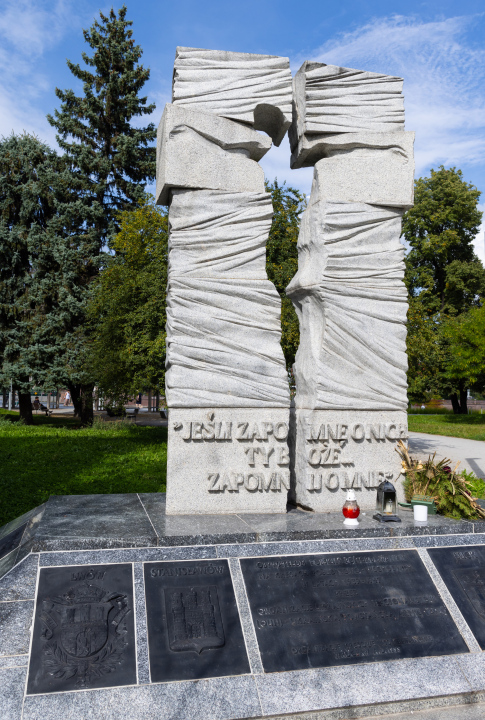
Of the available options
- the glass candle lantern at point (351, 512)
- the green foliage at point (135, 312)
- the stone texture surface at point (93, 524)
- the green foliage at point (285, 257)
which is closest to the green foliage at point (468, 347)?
the green foliage at point (285, 257)

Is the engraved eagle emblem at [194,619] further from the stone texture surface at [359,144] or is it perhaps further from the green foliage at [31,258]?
the green foliage at [31,258]

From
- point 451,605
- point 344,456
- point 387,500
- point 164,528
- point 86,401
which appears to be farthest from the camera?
point 86,401

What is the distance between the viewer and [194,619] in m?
3.36

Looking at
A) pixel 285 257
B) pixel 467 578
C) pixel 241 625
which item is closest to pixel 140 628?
pixel 241 625

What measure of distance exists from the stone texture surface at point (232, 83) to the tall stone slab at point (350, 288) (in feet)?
0.84

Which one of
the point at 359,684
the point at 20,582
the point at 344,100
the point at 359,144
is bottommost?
the point at 359,684

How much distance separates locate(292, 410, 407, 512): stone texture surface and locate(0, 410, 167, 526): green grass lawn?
148 inches

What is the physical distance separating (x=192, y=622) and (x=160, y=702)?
0.46m

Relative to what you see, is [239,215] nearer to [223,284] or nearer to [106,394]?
[223,284]

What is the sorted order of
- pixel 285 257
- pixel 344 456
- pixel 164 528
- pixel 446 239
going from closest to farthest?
pixel 164 528 → pixel 344 456 → pixel 285 257 → pixel 446 239

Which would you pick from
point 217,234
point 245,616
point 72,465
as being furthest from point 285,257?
point 245,616

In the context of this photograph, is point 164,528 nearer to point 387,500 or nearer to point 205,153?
point 387,500

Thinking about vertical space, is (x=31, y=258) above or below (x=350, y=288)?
above

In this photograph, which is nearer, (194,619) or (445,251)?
(194,619)
